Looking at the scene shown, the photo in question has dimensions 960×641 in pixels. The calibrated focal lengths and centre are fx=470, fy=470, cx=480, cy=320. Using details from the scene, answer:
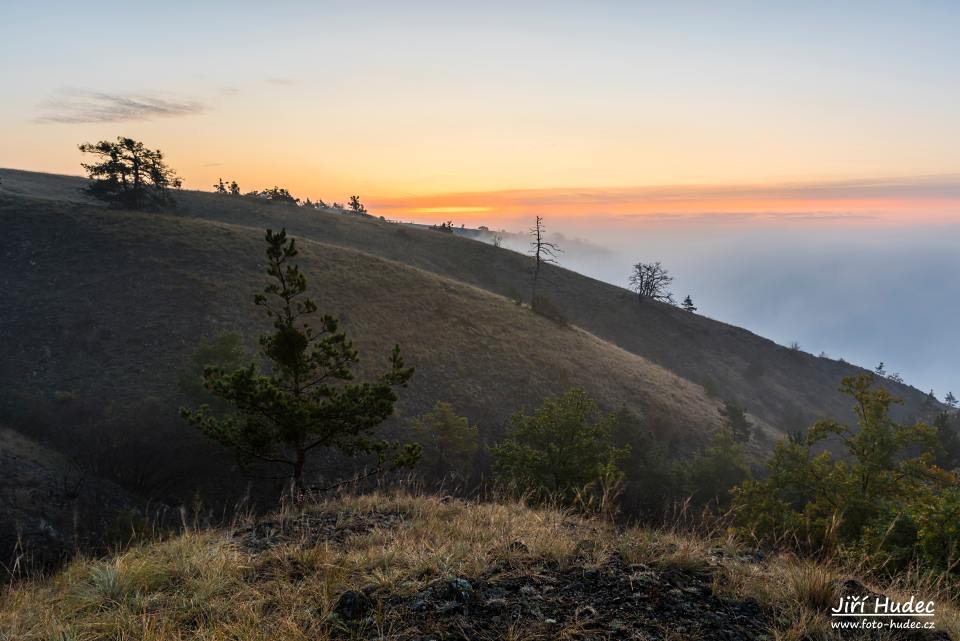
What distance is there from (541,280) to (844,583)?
7396cm

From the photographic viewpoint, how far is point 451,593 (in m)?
3.90

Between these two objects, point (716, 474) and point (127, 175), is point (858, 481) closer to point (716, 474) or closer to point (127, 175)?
point (716, 474)

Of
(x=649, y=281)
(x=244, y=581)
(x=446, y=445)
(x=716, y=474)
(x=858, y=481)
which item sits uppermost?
(x=649, y=281)

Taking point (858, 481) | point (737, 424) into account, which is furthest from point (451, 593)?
point (737, 424)

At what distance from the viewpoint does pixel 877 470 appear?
13305 millimetres

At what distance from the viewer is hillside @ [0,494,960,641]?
3453 millimetres

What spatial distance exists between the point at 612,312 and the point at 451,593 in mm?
71789

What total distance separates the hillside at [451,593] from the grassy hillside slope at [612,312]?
178 ft

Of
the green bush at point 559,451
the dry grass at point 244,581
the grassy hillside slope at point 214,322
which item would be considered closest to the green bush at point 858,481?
the green bush at point 559,451

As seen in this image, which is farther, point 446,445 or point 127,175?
point 127,175

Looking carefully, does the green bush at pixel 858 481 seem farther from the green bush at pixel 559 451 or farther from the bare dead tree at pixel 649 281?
the bare dead tree at pixel 649 281

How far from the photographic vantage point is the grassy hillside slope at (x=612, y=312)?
208 feet

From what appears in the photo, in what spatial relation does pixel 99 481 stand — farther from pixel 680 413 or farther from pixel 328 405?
pixel 680 413

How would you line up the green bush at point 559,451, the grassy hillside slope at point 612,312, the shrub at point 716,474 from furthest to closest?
1. the grassy hillside slope at point 612,312
2. the shrub at point 716,474
3. the green bush at point 559,451
